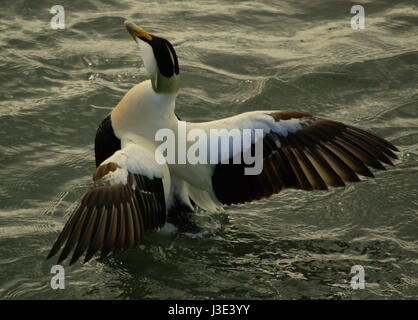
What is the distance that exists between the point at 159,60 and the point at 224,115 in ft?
6.92

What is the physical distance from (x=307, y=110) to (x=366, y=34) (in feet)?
5.70

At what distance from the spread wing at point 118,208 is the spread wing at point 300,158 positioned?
2.13 feet

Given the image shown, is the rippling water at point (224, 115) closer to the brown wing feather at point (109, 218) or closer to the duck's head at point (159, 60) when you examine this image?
the brown wing feather at point (109, 218)

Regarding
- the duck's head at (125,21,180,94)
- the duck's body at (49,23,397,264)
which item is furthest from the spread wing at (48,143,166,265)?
the duck's head at (125,21,180,94)

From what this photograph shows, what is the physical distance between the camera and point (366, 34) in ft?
30.8

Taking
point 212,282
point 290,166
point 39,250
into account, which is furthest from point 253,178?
point 39,250

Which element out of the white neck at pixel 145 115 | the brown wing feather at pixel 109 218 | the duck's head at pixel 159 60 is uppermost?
the duck's head at pixel 159 60

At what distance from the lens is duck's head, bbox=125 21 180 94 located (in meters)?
5.89

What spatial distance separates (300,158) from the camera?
6.02 meters

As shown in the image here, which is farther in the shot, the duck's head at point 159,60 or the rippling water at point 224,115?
the duck's head at point 159,60

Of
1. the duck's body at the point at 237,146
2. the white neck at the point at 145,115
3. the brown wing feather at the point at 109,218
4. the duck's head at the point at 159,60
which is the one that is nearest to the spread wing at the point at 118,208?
the brown wing feather at the point at 109,218

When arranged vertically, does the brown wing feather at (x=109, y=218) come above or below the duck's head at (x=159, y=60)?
below

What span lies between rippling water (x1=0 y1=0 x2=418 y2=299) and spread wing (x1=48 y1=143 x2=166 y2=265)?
1.93 feet

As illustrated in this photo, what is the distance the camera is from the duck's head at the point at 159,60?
589 cm
